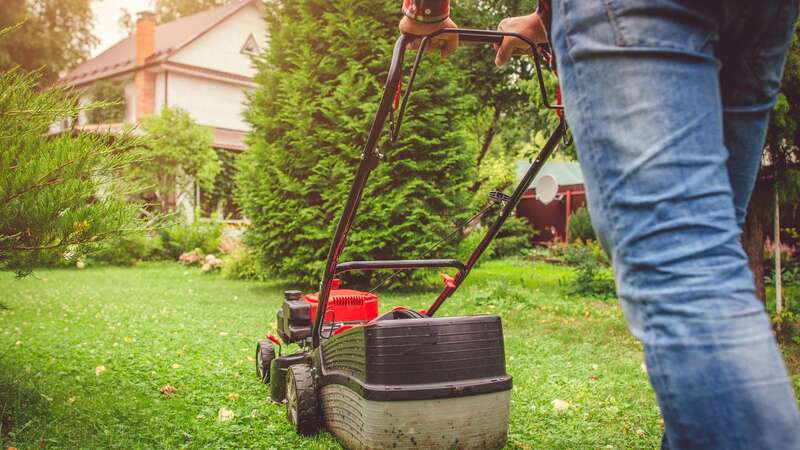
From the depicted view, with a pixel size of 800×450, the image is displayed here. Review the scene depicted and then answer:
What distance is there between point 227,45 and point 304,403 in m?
21.4

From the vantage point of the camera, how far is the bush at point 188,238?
13078 mm

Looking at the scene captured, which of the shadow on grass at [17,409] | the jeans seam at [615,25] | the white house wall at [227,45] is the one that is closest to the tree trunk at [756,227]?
the shadow on grass at [17,409]

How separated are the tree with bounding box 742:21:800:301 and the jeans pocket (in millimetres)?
3918

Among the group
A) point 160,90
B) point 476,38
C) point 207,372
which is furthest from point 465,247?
point 160,90

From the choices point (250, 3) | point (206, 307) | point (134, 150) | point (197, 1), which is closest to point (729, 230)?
point (134, 150)

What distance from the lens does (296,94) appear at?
7816mm

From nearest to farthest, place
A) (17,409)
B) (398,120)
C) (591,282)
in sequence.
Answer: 1. (398,120)
2. (17,409)
3. (591,282)

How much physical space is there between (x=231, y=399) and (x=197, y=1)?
35392 mm

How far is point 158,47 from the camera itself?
22734 millimetres

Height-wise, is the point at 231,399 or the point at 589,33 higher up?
the point at 589,33

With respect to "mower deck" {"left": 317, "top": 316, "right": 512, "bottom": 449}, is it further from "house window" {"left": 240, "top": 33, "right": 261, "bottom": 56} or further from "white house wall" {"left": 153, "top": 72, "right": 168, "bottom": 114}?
"house window" {"left": 240, "top": 33, "right": 261, "bottom": 56}

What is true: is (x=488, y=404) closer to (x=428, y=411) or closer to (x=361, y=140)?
(x=428, y=411)

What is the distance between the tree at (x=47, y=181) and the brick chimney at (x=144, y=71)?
1900 centimetres

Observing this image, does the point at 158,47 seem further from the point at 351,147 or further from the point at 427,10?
the point at 427,10
